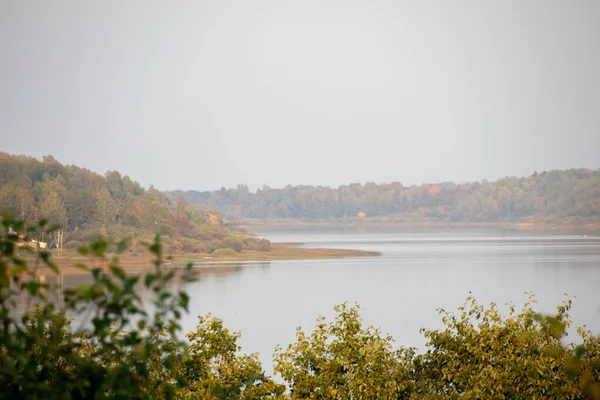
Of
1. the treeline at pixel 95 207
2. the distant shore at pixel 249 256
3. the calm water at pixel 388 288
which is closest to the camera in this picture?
the calm water at pixel 388 288

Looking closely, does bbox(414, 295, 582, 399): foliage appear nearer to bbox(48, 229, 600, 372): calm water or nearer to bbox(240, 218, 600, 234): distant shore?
bbox(48, 229, 600, 372): calm water

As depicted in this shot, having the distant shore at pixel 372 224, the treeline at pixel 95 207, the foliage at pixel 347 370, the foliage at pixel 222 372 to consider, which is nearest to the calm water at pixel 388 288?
the foliage at pixel 222 372

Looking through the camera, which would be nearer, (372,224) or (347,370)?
(347,370)

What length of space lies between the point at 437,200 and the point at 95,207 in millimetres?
95668

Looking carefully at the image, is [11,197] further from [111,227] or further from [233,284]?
[233,284]

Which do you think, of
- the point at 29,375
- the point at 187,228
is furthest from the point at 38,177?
the point at 29,375

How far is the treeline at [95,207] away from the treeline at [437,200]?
5463cm

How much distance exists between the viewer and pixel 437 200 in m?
161

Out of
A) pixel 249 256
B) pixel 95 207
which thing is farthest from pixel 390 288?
pixel 95 207

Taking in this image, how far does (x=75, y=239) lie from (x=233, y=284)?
35669 millimetres

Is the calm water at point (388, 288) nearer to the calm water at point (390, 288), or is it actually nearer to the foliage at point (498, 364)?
the calm water at point (390, 288)

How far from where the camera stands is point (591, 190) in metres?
138

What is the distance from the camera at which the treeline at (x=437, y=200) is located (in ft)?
459

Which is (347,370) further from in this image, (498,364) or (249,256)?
(249,256)
